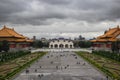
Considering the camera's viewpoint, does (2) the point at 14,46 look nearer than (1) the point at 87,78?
No

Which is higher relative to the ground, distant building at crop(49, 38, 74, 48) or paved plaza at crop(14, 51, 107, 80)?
distant building at crop(49, 38, 74, 48)

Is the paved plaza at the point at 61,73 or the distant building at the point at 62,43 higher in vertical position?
the distant building at the point at 62,43

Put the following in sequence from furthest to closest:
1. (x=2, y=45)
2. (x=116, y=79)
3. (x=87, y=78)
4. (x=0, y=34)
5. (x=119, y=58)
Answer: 1. (x=0, y=34)
2. (x=2, y=45)
3. (x=119, y=58)
4. (x=87, y=78)
5. (x=116, y=79)

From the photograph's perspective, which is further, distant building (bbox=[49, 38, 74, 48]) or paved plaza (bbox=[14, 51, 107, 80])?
distant building (bbox=[49, 38, 74, 48])

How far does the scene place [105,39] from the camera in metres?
67.2

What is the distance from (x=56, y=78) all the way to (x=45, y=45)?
96.2 m

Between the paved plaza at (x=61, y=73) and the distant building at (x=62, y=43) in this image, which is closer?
the paved plaza at (x=61, y=73)

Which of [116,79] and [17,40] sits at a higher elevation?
[17,40]

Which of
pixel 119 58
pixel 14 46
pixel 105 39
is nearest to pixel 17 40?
pixel 14 46

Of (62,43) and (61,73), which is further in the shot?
(62,43)

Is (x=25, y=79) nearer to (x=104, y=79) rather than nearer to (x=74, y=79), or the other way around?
(x=74, y=79)

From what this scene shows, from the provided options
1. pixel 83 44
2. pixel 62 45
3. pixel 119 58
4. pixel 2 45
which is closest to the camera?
pixel 119 58

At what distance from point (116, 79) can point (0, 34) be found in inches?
1947

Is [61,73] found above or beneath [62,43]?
beneath
